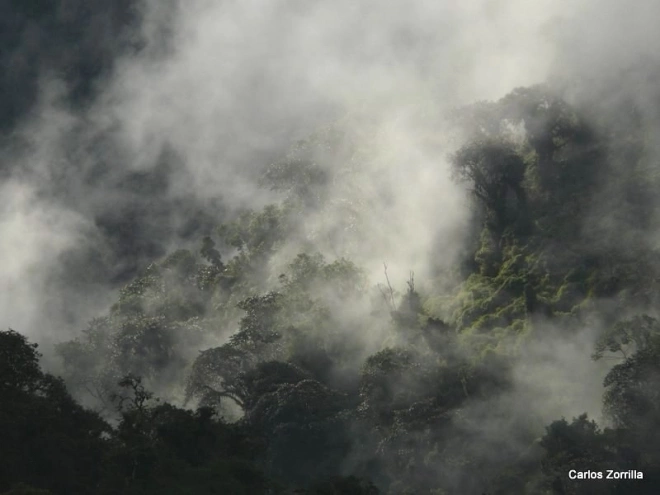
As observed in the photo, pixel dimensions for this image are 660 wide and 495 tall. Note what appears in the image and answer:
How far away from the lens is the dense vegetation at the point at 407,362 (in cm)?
4838

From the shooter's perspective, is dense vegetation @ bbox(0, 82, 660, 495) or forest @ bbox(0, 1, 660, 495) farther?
forest @ bbox(0, 1, 660, 495)

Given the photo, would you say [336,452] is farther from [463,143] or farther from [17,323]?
[17,323]

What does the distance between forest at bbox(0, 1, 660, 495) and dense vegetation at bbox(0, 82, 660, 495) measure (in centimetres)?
20

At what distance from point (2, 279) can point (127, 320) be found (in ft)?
161

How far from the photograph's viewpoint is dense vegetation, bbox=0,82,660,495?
1905 inches

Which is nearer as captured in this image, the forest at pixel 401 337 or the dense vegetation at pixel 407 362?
the dense vegetation at pixel 407 362

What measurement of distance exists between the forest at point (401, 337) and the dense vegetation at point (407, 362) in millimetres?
198

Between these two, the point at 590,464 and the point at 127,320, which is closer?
the point at 590,464

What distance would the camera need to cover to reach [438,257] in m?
99.1

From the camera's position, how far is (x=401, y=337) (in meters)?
86.9

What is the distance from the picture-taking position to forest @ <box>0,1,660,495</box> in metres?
51.1

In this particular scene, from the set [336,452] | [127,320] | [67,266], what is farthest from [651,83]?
[67,266]

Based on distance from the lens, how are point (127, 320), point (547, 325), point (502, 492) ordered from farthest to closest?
point (127, 320) → point (547, 325) → point (502, 492)

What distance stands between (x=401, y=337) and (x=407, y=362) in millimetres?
6658
